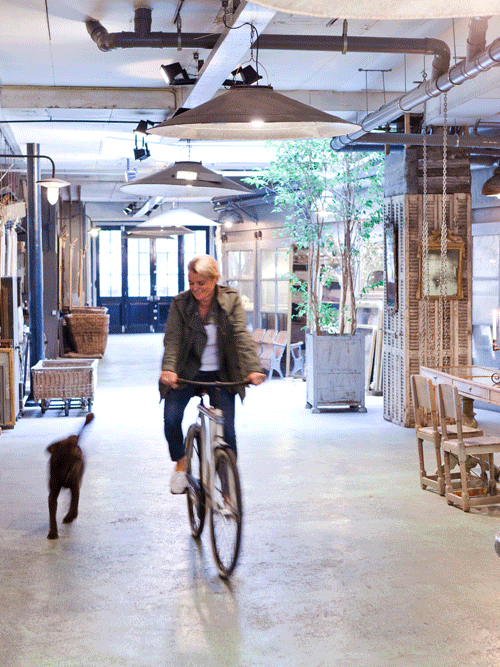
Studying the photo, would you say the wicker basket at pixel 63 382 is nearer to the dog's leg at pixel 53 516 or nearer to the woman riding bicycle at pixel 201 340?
the dog's leg at pixel 53 516

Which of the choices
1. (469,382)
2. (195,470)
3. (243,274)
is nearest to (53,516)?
(195,470)

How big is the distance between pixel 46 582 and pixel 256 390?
24.8 ft

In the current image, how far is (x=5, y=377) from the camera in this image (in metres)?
8.49

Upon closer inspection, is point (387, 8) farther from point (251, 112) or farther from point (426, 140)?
point (426, 140)

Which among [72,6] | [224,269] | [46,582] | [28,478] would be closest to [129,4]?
[72,6]

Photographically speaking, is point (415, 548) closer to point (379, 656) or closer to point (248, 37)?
point (379, 656)

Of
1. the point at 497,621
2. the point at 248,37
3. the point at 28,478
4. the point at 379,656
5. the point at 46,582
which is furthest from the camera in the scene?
the point at 28,478

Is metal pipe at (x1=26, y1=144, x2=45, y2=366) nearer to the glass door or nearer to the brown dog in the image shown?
the brown dog

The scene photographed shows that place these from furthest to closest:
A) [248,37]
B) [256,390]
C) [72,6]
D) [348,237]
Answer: [256,390] < [348,237] < [72,6] < [248,37]

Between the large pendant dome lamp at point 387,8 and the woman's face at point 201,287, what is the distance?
3138 mm

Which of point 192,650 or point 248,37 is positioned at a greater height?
point 248,37

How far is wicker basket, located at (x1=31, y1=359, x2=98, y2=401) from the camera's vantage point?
29.7ft

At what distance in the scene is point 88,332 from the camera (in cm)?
1377

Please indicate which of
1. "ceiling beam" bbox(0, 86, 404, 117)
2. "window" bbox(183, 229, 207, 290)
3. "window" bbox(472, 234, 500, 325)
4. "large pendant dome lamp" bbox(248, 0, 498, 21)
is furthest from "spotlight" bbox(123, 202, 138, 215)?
"large pendant dome lamp" bbox(248, 0, 498, 21)
